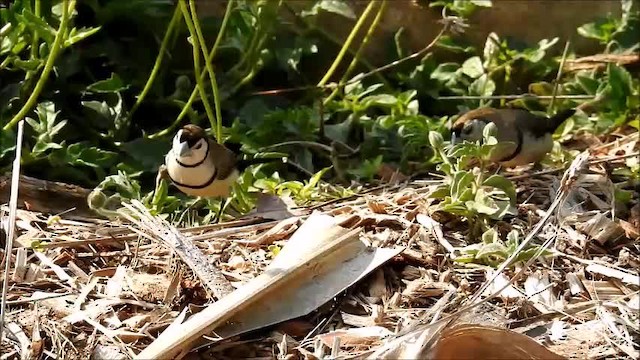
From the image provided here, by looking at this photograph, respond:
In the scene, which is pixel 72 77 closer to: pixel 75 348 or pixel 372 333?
pixel 75 348

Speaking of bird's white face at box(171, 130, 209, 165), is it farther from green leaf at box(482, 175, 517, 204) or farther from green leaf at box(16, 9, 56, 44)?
green leaf at box(482, 175, 517, 204)

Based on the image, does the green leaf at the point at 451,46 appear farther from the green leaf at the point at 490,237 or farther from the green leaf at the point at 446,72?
the green leaf at the point at 490,237

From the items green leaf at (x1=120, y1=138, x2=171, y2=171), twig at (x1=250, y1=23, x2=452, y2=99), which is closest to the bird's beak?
green leaf at (x1=120, y1=138, x2=171, y2=171)

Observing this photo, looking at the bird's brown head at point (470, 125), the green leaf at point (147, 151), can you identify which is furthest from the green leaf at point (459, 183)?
the green leaf at point (147, 151)

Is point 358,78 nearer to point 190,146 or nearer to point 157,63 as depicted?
point 157,63

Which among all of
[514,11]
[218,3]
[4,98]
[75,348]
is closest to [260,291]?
[75,348]

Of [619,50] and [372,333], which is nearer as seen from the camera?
[372,333]
